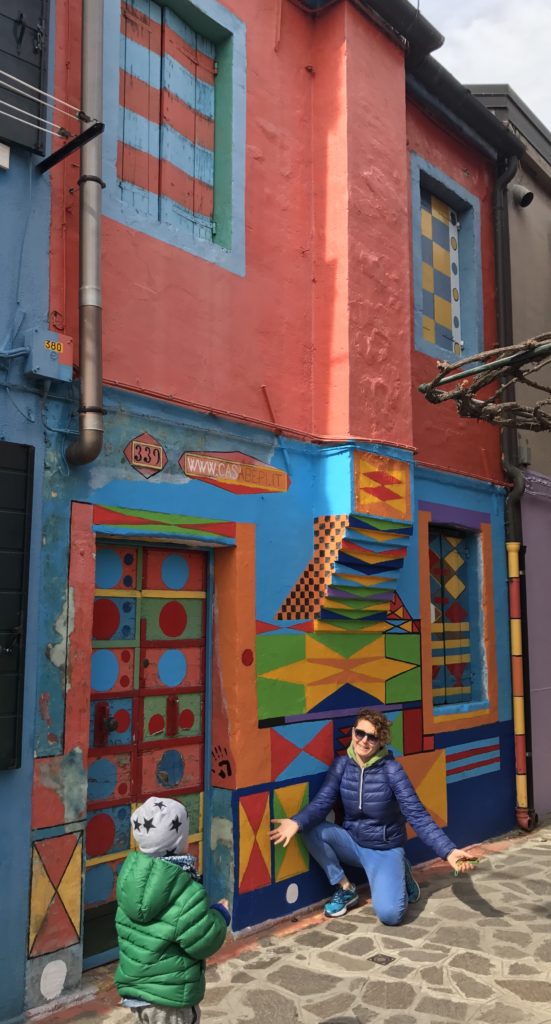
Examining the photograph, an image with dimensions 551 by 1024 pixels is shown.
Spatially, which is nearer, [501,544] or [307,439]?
[307,439]

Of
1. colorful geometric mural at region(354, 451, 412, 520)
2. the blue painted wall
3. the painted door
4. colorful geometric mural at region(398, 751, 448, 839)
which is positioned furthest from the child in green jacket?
colorful geometric mural at region(398, 751, 448, 839)

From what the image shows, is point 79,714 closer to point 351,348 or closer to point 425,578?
point 351,348

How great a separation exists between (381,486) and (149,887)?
3.67 metres

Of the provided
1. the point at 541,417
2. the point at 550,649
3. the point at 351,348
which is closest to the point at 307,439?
the point at 351,348

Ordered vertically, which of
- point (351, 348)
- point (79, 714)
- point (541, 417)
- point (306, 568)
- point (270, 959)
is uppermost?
point (351, 348)

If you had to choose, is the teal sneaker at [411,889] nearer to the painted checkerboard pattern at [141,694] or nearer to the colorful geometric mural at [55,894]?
the painted checkerboard pattern at [141,694]

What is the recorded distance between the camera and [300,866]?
18.5 ft

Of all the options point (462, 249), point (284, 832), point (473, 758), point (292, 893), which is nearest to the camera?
point (284, 832)

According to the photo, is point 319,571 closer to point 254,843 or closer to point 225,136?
point 254,843

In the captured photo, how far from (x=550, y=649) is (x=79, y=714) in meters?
5.93

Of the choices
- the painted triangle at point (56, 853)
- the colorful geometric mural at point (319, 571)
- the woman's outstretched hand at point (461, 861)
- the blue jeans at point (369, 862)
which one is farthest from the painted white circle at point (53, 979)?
the colorful geometric mural at point (319, 571)

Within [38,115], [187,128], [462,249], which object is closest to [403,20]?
[462,249]

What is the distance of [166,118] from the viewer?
5418mm

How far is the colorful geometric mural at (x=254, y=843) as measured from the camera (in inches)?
206
